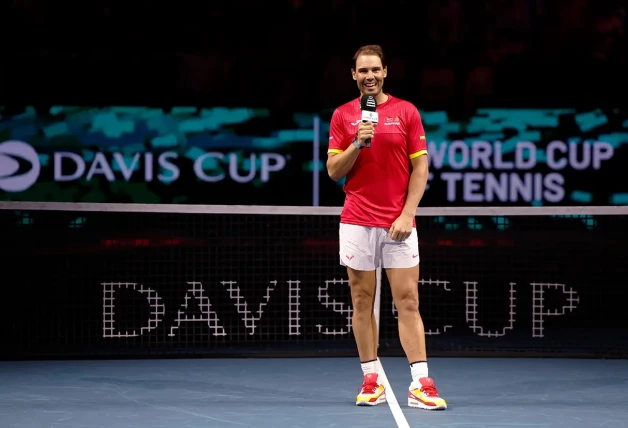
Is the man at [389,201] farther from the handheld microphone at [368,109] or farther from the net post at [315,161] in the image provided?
the net post at [315,161]

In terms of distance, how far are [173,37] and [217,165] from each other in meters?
1.93

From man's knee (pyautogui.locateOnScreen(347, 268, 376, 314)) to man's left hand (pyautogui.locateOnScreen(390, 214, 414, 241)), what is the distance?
30cm

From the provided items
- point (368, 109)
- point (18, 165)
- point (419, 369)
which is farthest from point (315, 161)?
point (368, 109)

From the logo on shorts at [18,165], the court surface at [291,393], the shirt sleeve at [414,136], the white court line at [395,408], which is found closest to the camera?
the white court line at [395,408]

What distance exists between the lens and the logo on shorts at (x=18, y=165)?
11.9 metres

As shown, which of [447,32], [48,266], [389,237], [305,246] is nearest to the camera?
[389,237]

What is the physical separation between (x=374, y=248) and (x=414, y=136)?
0.65 metres

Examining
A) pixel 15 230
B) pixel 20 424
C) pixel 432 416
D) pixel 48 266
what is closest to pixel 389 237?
pixel 432 416

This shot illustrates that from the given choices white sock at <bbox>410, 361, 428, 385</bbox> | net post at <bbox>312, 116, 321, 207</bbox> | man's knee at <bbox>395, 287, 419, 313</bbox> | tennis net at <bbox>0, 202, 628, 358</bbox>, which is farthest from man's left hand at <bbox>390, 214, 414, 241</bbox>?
net post at <bbox>312, 116, 321, 207</bbox>

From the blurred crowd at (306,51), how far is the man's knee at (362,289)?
7484 millimetres

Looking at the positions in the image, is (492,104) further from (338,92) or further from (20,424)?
(20,424)

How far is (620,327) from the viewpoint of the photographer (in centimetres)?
878

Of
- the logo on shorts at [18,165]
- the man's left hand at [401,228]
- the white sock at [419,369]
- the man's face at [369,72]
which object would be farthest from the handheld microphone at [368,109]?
the logo on shorts at [18,165]

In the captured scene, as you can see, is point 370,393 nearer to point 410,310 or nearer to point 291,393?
point 410,310
